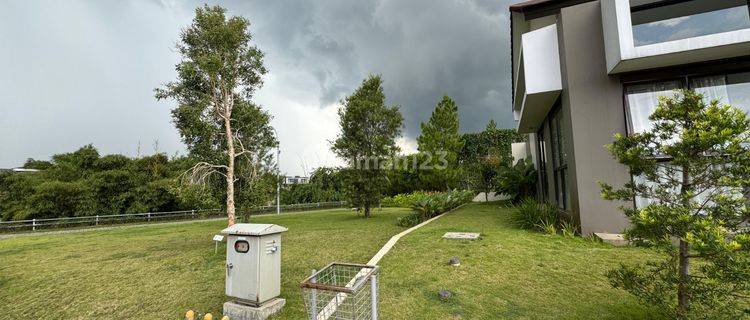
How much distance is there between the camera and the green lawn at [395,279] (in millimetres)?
3807

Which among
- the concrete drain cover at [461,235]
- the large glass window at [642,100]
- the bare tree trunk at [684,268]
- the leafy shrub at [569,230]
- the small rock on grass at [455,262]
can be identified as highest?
the large glass window at [642,100]

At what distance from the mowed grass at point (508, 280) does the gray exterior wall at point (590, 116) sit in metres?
0.79

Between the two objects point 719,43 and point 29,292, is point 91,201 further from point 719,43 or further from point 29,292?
point 719,43

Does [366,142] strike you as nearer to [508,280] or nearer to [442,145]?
[508,280]

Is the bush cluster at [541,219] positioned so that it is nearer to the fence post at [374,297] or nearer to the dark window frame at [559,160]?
the dark window frame at [559,160]

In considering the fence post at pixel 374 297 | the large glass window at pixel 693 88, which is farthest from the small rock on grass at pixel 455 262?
the large glass window at pixel 693 88

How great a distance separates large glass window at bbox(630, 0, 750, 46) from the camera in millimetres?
5910

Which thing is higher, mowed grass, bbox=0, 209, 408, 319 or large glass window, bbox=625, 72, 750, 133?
large glass window, bbox=625, 72, 750, 133

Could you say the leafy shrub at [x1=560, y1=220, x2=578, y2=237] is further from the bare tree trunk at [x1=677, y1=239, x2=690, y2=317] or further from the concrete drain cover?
the bare tree trunk at [x1=677, y1=239, x2=690, y2=317]

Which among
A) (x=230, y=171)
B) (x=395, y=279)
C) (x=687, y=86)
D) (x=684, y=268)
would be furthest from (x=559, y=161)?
(x=230, y=171)

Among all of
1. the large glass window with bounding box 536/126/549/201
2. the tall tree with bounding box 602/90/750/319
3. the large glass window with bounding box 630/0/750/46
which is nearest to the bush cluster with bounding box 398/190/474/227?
the large glass window with bounding box 536/126/549/201

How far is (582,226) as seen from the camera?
672 cm

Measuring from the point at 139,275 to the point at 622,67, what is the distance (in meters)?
9.76

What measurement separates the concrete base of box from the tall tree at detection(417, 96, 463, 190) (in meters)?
19.5
